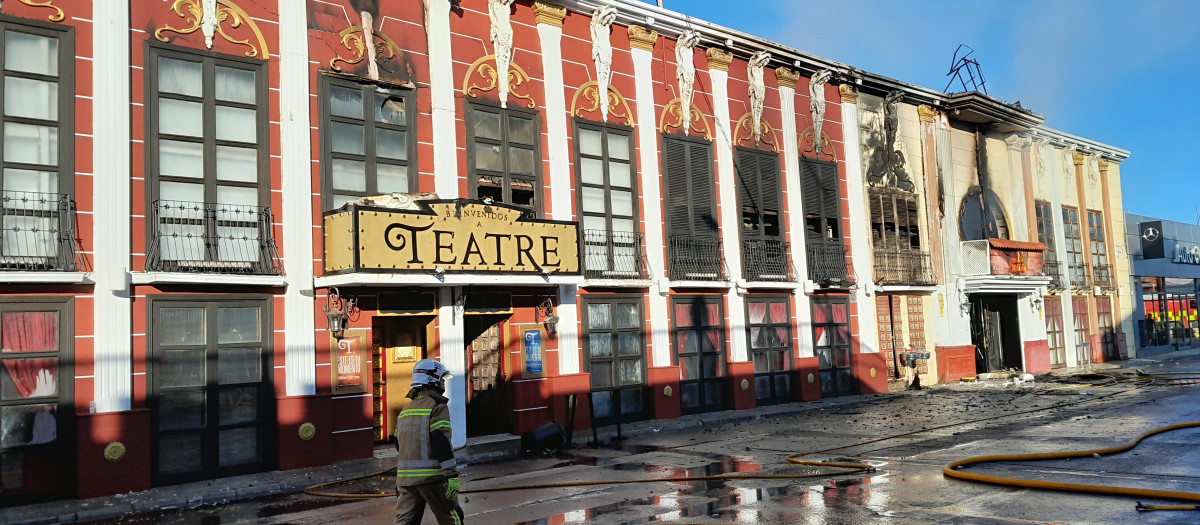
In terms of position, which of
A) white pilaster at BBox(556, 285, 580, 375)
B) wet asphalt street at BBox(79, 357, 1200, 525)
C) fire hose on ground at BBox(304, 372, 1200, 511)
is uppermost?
white pilaster at BBox(556, 285, 580, 375)

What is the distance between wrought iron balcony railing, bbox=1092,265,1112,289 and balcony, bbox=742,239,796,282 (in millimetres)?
20159

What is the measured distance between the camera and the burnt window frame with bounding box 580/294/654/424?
19812mm

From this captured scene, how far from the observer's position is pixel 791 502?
34.0 ft

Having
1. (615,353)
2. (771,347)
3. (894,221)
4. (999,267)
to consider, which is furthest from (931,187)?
(615,353)

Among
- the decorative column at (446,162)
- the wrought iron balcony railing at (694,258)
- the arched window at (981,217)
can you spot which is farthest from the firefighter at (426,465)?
the arched window at (981,217)

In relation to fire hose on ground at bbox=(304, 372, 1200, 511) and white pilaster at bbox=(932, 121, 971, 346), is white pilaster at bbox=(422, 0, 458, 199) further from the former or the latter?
white pilaster at bbox=(932, 121, 971, 346)

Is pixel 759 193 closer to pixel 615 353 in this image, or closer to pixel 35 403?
pixel 615 353

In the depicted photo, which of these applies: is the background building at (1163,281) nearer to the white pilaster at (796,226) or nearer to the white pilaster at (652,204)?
the white pilaster at (796,226)

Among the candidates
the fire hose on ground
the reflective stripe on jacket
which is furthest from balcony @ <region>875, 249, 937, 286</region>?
the reflective stripe on jacket

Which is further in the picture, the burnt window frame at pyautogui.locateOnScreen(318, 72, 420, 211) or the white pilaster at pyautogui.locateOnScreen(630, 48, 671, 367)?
the white pilaster at pyautogui.locateOnScreen(630, 48, 671, 367)

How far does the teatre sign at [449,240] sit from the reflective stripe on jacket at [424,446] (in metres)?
7.94

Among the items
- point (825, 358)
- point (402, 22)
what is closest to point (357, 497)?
point (402, 22)

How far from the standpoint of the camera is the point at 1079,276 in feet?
121

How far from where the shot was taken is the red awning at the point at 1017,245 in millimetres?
29719
